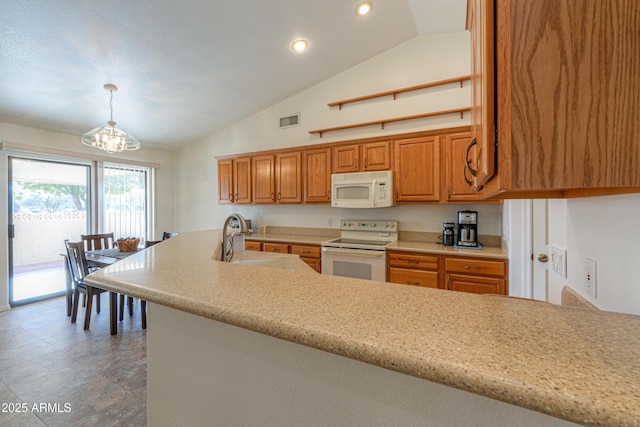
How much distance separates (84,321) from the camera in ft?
10.1

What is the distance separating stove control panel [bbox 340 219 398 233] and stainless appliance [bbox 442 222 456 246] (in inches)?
23.1

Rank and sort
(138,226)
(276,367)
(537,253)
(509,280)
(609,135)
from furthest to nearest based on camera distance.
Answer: (138,226) → (509,280) → (537,253) → (276,367) → (609,135)

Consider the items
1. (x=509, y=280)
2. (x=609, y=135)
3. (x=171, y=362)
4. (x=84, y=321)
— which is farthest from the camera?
(x=84, y=321)

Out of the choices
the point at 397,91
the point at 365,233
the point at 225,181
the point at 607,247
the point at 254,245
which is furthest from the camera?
the point at 225,181

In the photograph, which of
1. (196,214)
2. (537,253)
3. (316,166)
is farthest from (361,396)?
(196,214)

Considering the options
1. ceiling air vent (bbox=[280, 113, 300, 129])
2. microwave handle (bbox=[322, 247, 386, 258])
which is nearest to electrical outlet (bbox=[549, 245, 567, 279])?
microwave handle (bbox=[322, 247, 386, 258])

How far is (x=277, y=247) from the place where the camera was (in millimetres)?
3748

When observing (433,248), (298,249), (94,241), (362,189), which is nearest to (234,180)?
(298,249)

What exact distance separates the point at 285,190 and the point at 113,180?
10.00 ft

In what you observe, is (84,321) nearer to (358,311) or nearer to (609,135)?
(358,311)

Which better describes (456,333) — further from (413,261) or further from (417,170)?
(417,170)

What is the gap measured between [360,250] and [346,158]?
48.0 inches

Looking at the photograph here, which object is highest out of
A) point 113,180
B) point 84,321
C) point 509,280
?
point 113,180

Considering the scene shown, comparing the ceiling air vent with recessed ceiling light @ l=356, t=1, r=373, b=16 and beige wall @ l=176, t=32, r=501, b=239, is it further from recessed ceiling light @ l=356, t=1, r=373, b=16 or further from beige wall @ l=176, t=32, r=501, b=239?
recessed ceiling light @ l=356, t=1, r=373, b=16
